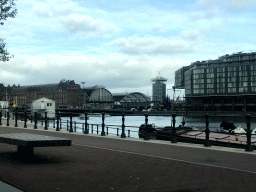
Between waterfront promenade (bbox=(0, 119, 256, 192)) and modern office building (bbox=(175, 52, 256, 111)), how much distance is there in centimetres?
11511

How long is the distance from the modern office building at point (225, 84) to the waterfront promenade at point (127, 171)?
115106mm

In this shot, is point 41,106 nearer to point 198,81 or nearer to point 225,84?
point 198,81

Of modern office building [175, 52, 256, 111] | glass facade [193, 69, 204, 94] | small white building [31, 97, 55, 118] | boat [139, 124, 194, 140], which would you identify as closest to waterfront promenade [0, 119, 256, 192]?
boat [139, 124, 194, 140]

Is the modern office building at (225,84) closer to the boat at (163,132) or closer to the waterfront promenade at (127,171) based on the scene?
the boat at (163,132)

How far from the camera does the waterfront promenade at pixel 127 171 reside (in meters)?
5.12

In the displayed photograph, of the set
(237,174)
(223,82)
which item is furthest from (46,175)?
(223,82)

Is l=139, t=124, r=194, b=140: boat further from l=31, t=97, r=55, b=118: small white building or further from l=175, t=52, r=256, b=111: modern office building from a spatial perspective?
l=175, t=52, r=256, b=111: modern office building

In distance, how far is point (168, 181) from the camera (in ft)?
18.0

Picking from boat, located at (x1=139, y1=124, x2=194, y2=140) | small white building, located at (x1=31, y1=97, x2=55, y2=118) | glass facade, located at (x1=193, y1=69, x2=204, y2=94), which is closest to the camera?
boat, located at (x1=139, y1=124, x2=194, y2=140)

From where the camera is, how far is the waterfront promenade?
512 centimetres

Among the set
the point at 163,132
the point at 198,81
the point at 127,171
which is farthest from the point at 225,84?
the point at 127,171

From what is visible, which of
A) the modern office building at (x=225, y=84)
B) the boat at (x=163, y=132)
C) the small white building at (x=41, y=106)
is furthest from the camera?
the modern office building at (x=225, y=84)

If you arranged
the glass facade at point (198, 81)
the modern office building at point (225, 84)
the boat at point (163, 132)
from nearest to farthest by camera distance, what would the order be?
the boat at point (163, 132) → the modern office building at point (225, 84) → the glass facade at point (198, 81)

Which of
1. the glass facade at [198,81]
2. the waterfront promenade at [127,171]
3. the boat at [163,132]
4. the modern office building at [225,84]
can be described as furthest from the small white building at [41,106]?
the waterfront promenade at [127,171]
